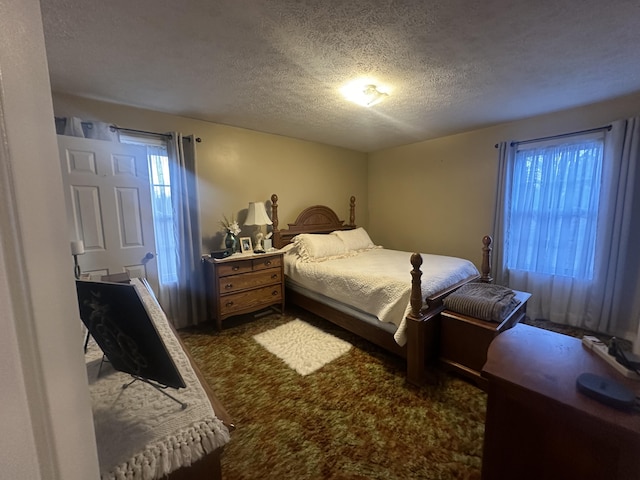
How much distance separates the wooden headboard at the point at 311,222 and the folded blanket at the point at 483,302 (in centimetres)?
218

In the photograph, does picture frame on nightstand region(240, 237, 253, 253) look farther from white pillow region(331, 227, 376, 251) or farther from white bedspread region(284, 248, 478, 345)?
white pillow region(331, 227, 376, 251)

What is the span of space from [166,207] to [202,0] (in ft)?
6.76

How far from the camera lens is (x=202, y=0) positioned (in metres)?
1.27

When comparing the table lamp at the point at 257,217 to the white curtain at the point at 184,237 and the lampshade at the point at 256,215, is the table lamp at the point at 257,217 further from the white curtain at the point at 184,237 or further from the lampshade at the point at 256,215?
the white curtain at the point at 184,237

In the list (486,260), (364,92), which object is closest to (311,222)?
(364,92)

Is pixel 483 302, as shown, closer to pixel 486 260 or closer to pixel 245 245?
pixel 486 260

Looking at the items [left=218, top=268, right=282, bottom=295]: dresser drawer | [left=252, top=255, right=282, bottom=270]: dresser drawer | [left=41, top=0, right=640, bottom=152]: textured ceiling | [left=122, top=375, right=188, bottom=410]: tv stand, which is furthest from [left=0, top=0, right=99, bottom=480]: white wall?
[left=252, top=255, right=282, bottom=270]: dresser drawer

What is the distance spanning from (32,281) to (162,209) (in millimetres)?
2759

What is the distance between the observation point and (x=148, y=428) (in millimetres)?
782

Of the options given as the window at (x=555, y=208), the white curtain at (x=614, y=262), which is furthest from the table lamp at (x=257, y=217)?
the white curtain at (x=614, y=262)

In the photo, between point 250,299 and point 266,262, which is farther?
point 266,262

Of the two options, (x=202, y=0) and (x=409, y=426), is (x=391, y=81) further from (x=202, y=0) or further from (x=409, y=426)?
(x=409, y=426)

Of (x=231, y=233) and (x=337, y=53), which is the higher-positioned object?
(x=337, y=53)

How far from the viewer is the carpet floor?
55.5 inches
